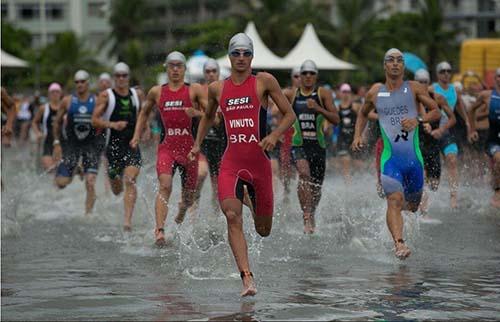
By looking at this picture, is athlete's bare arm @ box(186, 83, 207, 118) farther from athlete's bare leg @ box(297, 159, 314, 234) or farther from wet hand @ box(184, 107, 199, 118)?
athlete's bare leg @ box(297, 159, 314, 234)

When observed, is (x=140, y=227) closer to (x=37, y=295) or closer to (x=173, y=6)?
(x=37, y=295)

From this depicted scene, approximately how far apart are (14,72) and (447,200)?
62981 millimetres

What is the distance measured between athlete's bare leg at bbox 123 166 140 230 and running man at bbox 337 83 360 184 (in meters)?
6.23

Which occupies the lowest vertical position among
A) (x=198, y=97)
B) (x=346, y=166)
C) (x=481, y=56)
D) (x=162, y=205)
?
(x=162, y=205)

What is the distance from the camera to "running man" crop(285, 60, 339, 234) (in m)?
13.9

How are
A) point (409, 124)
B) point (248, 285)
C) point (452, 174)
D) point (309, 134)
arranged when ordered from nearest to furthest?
point (248, 285) → point (409, 124) → point (309, 134) → point (452, 174)

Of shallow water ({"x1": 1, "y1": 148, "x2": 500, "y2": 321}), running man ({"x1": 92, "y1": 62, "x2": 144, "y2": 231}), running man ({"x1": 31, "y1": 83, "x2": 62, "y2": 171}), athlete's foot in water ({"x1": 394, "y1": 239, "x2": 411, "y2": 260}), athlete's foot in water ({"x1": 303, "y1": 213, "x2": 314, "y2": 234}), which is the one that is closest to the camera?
shallow water ({"x1": 1, "y1": 148, "x2": 500, "y2": 321})

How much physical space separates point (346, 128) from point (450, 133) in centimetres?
402

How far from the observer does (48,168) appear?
62.8 feet

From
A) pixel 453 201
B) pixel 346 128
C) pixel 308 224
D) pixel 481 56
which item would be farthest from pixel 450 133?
pixel 481 56

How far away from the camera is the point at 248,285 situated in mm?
9062

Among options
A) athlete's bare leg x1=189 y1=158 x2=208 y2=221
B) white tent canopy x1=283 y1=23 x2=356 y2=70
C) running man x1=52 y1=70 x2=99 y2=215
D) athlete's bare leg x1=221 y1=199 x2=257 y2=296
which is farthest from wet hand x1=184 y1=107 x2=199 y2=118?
white tent canopy x1=283 y1=23 x2=356 y2=70

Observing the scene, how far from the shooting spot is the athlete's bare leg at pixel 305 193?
13836 mm

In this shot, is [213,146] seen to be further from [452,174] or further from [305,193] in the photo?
[452,174]
